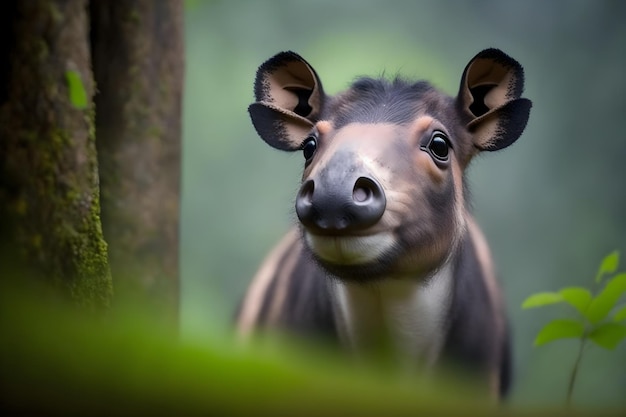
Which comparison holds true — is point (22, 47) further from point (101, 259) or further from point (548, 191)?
point (548, 191)

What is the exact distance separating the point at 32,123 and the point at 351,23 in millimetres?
9970

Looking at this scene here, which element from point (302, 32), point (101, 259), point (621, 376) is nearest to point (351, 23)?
point (302, 32)

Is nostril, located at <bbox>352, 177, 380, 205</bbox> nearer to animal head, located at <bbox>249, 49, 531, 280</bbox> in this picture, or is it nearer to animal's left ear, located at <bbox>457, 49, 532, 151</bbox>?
animal head, located at <bbox>249, 49, 531, 280</bbox>

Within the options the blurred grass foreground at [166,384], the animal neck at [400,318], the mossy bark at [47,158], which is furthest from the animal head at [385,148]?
the blurred grass foreground at [166,384]

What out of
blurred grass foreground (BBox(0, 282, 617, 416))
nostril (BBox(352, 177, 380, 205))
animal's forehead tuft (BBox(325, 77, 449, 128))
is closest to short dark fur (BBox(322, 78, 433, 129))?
animal's forehead tuft (BBox(325, 77, 449, 128))

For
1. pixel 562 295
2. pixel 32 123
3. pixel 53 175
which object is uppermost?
pixel 32 123

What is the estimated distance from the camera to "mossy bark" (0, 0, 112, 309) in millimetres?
2418

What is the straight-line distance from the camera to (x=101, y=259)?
269cm

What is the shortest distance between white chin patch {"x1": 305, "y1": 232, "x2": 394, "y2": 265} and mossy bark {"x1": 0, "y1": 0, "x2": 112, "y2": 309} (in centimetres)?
100

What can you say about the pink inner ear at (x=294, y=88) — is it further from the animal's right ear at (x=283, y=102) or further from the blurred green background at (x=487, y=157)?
the blurred green background at (x=487, y=157)

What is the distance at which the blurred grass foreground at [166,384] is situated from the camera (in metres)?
1.33

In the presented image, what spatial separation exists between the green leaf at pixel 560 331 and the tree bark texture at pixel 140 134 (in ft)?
6.48

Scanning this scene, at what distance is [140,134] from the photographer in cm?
416

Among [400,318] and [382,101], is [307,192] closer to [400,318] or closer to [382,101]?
[382,101]
